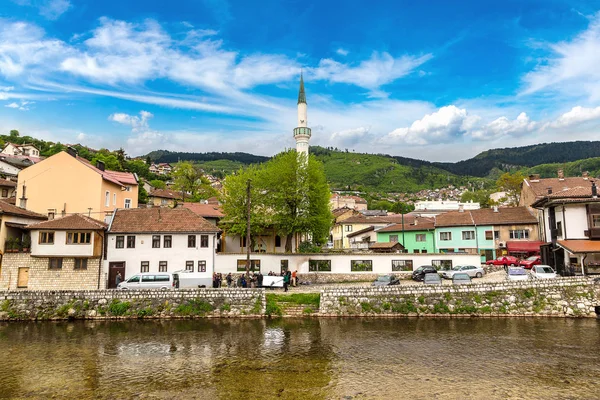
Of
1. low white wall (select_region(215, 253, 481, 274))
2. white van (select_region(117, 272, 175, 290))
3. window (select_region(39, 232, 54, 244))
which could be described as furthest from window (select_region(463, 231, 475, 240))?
window (select_region(39, 232, 54, 244))

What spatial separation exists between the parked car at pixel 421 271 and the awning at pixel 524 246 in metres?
14.0

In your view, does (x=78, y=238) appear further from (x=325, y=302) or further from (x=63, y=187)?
(x=325, y=302)

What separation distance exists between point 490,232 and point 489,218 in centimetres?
183

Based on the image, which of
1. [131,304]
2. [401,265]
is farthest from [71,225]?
[401,265]

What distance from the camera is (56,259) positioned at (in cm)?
3231

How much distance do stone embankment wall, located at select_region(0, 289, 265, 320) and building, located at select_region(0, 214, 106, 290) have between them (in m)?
3.89

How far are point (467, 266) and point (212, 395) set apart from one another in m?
30.5

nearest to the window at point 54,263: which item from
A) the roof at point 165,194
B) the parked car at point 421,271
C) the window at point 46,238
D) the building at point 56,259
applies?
the building at point 56,259

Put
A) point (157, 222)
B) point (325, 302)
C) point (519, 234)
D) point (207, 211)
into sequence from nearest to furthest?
point (325, 302)
point (157, 222)
point (519, 234)
point (207, 211)

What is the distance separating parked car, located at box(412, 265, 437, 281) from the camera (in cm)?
3690

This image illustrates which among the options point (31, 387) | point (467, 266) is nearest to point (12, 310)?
point (31, 387)

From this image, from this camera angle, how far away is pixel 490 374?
1616 cm

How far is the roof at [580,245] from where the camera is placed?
30406 millimetres

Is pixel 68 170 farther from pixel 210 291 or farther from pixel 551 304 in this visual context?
pixel 551 304
